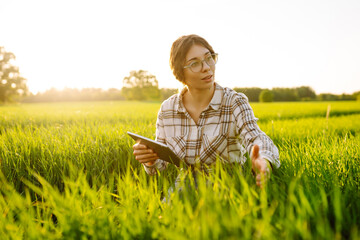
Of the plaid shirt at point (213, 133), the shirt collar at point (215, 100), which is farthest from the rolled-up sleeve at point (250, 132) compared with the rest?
the shirt collar at point (215, 100)

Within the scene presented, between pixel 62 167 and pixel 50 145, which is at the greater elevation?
pixel 50 145

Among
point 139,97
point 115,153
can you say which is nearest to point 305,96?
point 139,97

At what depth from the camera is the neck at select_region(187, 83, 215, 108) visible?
2.31 metres

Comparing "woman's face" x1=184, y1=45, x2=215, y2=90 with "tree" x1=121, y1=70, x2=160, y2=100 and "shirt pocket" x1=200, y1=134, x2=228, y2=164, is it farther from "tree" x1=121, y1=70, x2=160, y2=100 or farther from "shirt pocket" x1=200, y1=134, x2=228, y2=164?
"tree" x1=121, y1=70, x2=160, y2=100

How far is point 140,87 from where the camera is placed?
6856cm

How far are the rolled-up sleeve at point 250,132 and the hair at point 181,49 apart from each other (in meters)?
0.54

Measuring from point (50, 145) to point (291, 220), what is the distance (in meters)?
2.87

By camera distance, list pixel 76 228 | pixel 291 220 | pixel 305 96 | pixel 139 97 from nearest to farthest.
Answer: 1. pixel 291 220
2. pixel 76 228
3. pixel 305 96
4. pixel 139 97

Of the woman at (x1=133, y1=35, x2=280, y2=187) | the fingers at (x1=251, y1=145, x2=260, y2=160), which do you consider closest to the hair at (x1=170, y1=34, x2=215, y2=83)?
the woman at (x1=133, y1=35, x2=280, y2=187)

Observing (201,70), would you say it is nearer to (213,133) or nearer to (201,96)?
(201,96)

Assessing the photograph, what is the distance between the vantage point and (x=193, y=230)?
982 millimetres

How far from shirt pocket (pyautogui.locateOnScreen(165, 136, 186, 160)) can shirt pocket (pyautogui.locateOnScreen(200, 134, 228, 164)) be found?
177 mm

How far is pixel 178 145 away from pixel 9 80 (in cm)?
5010

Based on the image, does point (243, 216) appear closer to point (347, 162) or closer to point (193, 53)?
point (347, 162)
